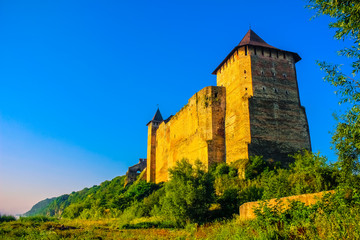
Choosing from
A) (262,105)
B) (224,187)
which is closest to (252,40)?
(262,105)

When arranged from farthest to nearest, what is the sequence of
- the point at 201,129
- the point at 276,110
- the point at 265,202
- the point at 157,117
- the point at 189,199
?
the point at 157,117, the point at 201,129, the point at 276,110, the point at 189,199, the point at 265,202

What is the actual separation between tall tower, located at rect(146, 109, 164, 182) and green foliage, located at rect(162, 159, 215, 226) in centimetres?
2375

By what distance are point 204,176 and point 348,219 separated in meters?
9.51

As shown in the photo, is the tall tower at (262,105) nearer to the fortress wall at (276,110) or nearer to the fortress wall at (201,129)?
the fortress wall at (276,110)

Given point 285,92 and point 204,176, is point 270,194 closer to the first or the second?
point 204,176

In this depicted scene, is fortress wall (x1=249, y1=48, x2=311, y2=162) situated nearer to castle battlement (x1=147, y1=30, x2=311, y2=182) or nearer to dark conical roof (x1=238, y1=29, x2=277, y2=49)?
castle battlement (x1=147, y1=30, x2=311, y2=182)

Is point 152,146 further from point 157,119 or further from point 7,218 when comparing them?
point 7,218

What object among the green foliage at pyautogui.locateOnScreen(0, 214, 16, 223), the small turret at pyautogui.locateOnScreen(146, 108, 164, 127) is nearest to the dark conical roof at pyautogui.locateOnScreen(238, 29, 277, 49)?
the small turret at pyautogui.locateOnScreen(146, 108, 164, 127)

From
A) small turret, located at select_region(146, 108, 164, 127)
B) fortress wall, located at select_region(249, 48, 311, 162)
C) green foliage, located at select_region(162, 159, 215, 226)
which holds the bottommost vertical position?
green foliage, located at select_region(162, 159, 215, 226)

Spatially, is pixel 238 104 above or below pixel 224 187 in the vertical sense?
above

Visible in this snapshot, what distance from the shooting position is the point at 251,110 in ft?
67.1

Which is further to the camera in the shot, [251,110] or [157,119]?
[157,119]

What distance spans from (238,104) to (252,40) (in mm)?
5889

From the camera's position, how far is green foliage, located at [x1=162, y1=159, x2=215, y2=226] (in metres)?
13.9
